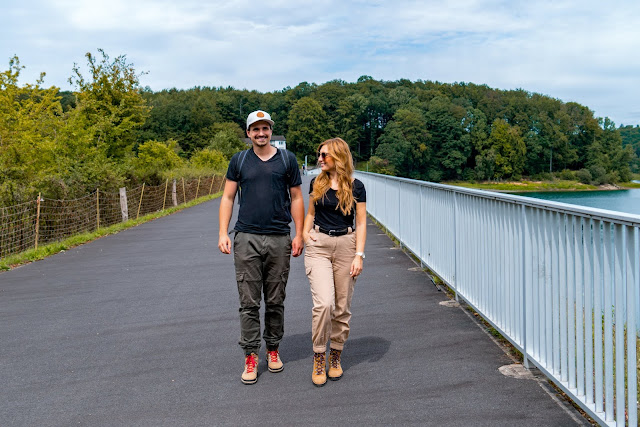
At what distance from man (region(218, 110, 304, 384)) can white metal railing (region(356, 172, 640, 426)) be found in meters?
1.66

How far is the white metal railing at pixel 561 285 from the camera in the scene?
2.86 m

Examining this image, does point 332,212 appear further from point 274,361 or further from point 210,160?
point 210,160

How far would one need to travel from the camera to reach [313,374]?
4090mm

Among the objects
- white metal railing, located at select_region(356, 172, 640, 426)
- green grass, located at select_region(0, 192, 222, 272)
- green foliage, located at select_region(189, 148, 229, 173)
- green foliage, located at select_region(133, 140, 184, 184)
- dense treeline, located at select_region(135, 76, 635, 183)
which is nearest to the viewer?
white metal railing, located at select_region(356, 172, 640, 426)

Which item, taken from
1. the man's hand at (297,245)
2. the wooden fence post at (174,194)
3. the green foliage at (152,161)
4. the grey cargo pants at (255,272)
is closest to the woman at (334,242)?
the man's hand at (297,245)

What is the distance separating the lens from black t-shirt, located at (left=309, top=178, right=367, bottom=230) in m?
4.16

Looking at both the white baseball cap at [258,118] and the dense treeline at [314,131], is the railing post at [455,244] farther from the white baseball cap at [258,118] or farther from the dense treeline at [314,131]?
the dense treeline at [314,131]

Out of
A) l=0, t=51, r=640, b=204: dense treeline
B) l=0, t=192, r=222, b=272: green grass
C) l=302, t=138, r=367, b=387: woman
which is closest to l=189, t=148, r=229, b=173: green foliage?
l=0, t=51, r=640, b=204: dense treeline

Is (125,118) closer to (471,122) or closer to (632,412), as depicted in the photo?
(632,412)

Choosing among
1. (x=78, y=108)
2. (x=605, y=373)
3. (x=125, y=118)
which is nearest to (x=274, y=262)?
(x=605, y=373)

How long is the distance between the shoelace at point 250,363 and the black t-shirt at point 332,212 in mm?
1064

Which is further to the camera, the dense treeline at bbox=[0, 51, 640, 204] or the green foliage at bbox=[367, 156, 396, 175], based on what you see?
the green foliage at bbox=[367, 156, 396, 175]

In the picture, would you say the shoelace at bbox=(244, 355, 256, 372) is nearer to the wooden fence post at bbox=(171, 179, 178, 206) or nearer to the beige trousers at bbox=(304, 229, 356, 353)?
the beige trousers at bbox=(304, 229, 356, 353)

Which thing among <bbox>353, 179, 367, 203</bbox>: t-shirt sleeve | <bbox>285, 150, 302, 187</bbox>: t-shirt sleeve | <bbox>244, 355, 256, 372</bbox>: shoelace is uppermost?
<bbox>285, 150, 302, 187</bbox>: t-shirt sleeve
